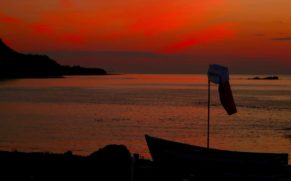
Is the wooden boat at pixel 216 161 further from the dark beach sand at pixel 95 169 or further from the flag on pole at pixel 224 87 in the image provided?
the flag on pole at pixel 224 87

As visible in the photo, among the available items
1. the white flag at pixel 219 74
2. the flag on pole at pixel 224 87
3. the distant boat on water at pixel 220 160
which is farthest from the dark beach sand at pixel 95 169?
the white flag at pixel 219 74

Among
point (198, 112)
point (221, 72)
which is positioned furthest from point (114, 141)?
point (198, 112)

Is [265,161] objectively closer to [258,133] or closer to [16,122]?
[258,133]

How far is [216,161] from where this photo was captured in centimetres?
1339

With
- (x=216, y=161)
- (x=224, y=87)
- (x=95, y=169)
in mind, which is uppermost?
(x=224, y=87)

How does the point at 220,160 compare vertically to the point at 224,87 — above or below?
below

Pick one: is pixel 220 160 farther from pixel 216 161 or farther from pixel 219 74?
pixel 219 74

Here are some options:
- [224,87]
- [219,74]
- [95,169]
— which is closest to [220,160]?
[224,87]

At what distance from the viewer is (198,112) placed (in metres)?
52.7

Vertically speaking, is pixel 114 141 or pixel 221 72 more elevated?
pixel 221 72

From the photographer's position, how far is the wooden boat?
511 inches

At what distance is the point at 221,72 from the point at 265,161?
292 cm

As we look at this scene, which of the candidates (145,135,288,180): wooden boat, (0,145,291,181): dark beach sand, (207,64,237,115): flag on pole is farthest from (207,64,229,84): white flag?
(0,145,291,181): dark beach sand

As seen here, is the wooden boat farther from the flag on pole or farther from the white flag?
the white flag
